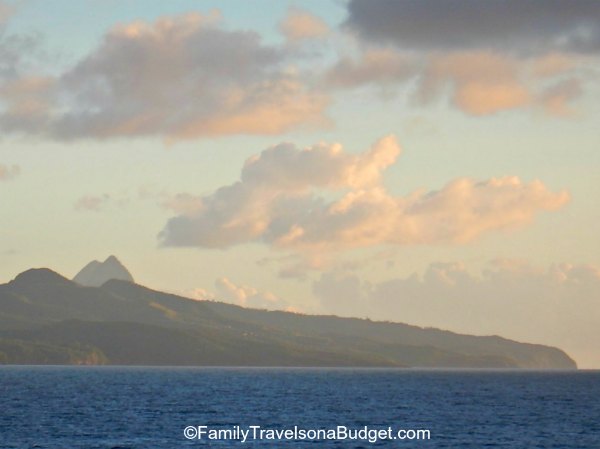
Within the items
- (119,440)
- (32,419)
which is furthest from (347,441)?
(32,419)

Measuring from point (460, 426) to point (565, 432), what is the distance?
18.5 meters

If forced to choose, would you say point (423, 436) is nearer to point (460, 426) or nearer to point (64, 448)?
point (460, 426)

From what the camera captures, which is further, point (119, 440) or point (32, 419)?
point (32, 419)

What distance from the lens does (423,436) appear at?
171 meters

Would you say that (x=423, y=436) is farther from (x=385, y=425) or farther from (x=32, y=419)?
(x=32, y=419)

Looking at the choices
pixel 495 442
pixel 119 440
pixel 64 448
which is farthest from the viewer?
pixel 495 442

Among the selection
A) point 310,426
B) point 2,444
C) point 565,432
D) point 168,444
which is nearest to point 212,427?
point 310,426

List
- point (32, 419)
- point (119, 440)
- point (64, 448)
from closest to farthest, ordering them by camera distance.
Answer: point (64, 448)
point (119, 440)
point (32, 419)

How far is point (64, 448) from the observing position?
473 feet

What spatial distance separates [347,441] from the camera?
159 m

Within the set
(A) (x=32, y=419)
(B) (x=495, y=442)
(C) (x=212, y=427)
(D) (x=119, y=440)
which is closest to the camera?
(D) (x=119, y=440)

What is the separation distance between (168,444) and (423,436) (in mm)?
44107

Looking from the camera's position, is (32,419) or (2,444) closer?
(2,444)

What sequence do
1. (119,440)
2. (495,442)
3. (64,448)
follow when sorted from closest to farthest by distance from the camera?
(64,448) < (119,440) < (495,442)
